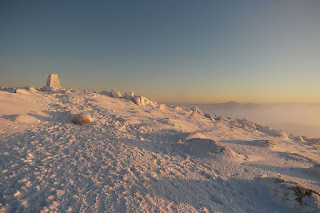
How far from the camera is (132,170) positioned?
3998 millimetres

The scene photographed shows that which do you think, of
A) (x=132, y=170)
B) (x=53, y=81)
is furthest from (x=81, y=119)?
(x=53, y=81)

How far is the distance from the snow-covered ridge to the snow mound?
16mm

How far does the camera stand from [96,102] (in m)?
9.70

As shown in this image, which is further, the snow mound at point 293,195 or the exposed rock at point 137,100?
the exposed rock at point 137,100

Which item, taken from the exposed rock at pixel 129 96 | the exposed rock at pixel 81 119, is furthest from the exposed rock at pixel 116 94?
the exposed rock at pixel 81 119

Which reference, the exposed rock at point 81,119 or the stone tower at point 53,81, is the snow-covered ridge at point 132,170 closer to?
the exposed rock at point 81,119

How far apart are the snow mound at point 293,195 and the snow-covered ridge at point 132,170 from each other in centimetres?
2

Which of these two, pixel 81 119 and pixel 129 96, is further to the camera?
pixel 129 96

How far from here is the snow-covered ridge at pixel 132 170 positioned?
303 centimetres

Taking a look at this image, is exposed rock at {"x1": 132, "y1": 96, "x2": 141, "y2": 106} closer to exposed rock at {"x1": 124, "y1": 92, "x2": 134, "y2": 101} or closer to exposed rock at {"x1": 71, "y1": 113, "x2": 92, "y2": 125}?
exposed rock at {"x1": 124, "y1": 92, "x2": 134, "y2": 101}

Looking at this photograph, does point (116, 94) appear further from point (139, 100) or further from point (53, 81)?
point (53, 81)

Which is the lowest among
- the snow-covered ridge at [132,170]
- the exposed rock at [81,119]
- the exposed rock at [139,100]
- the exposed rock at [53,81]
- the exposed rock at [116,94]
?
the snow-covered ridge at [132,170]

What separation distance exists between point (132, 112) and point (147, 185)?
6226 mm

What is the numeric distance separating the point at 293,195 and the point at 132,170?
3.29m
